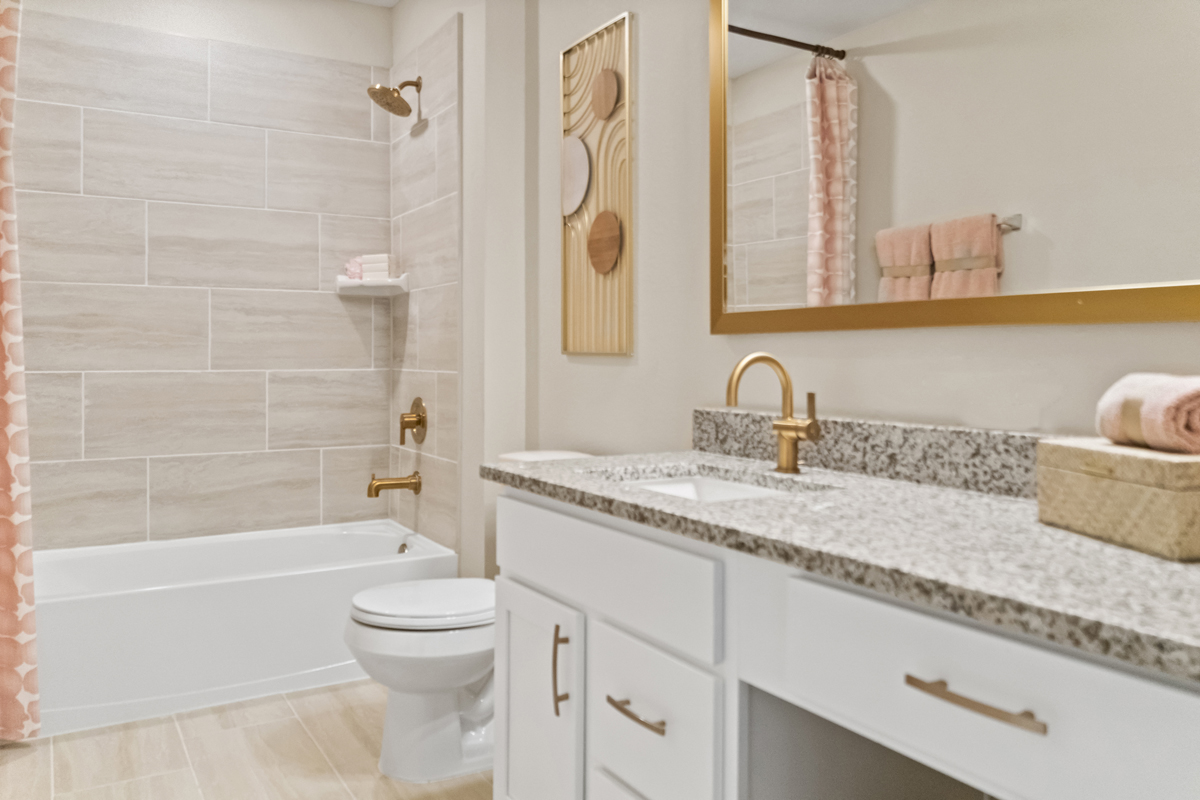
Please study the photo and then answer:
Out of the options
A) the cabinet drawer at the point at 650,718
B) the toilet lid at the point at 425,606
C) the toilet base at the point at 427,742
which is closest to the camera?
the cabinet drawer at the point at 650,718

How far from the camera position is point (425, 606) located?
7.03ft

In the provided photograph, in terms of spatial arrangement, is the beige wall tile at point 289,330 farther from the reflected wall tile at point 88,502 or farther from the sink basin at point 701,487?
the sink basin at point 701,487

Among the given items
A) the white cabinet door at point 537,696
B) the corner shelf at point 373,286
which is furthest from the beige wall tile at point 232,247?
the white cabinet door at point 537,696

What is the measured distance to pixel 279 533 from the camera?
129 inches

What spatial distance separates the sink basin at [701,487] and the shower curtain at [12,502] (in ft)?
5.74

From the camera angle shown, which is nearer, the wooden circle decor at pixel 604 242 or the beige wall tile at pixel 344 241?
the wooden circle decor at pixel 604 242

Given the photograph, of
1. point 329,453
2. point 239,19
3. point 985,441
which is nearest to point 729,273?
point 985,441

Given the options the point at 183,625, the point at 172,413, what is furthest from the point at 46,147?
the point at 183,625

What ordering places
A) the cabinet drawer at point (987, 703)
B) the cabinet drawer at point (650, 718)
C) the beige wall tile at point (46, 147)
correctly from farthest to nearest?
1. the beige wall tile at point (46, 147)
2. the cabinet drawer at point (650, 718)
3. the cabinet drawer at point (987, 703)

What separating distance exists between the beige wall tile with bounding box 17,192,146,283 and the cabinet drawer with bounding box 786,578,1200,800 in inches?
113

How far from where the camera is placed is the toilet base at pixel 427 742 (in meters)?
2.16

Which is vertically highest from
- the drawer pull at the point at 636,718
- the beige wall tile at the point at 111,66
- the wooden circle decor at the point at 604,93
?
the beige wall tile at the point at 111,66

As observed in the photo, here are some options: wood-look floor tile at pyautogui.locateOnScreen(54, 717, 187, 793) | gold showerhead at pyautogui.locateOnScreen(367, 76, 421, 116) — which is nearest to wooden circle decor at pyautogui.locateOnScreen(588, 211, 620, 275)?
gold showerhead at pyautogui.locateOnScreen(367, 76, 421, 116)

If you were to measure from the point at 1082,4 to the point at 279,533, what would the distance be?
9.83 feet
